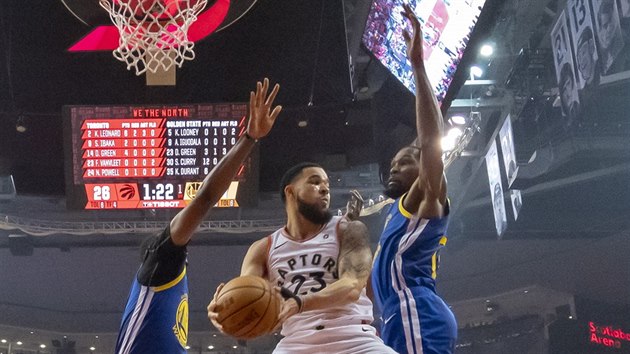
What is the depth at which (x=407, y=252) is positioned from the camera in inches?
158

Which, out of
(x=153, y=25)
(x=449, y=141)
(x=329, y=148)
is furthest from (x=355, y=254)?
(x=449, y=141)

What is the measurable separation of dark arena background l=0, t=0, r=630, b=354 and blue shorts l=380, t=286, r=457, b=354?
11.6 ft

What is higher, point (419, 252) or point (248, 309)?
point (419, 252)

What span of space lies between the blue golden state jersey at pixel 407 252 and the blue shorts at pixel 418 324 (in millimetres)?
54

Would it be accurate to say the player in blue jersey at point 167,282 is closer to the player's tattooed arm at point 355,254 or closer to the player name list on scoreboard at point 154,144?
the player's tattooed arm at point 355,254

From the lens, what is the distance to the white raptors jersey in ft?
11.0

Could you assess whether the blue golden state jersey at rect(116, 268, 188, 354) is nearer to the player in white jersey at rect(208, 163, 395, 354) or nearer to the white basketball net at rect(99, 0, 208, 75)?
the player in white jersey at rect(208, 163, 395, 354)

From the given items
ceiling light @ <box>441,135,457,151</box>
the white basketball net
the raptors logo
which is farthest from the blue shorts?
ceiling light @ <box>441,135,457,151</box>

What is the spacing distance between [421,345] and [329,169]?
19.9 ft

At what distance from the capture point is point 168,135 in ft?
25.8

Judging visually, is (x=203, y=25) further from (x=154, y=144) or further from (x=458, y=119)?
(x=458, y=119)

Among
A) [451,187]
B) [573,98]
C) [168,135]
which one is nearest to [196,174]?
[168,135]

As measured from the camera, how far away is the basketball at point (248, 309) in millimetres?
2910

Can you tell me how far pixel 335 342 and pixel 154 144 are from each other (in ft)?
16.2
